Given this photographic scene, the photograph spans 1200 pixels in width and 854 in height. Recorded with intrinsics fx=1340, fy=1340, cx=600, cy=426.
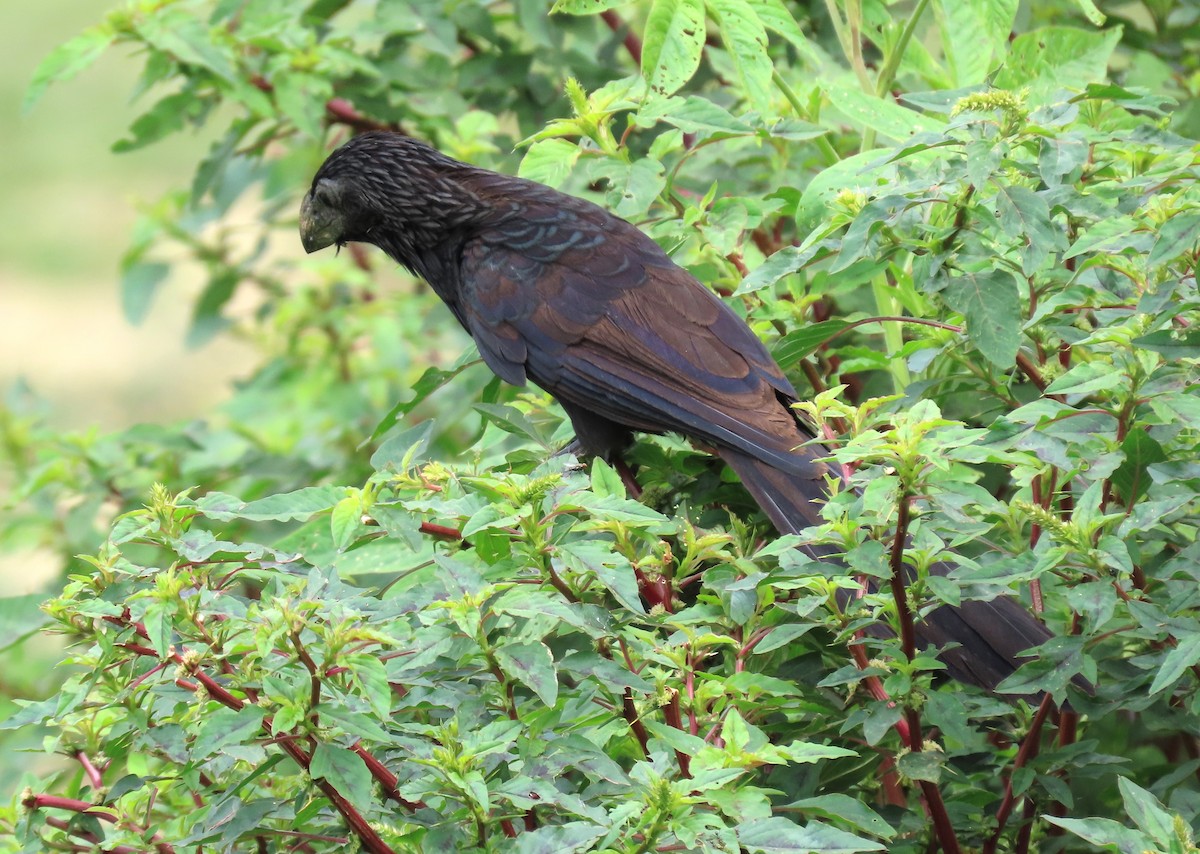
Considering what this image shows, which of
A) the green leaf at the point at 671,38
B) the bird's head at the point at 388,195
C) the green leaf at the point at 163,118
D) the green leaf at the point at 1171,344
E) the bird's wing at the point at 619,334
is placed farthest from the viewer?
the green leaf at the point at 163,118

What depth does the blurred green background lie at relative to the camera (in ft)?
30.2

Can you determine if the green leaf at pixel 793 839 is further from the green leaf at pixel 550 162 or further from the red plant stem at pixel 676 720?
the green leaf at pixel 550 162

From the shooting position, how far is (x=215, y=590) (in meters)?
1.71

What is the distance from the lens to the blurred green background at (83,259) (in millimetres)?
9195

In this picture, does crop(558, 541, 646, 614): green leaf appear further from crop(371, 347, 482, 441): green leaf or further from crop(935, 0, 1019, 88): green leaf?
crop(935, 0, 1019, 88): green leaf

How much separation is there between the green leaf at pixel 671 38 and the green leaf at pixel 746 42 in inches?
1.9

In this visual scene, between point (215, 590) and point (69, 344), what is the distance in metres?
8.68

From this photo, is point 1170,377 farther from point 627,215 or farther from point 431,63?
point 431,63

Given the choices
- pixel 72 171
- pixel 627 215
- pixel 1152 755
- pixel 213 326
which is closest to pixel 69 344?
pixel 72 171

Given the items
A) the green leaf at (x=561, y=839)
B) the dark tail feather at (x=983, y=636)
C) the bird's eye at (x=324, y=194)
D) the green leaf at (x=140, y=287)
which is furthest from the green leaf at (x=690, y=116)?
the green leaf at (x=140, y=287)

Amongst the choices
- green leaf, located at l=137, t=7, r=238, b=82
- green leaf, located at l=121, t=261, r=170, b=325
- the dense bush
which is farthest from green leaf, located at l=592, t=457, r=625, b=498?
green leaf, located at l=121, t=261, r=170, b=325

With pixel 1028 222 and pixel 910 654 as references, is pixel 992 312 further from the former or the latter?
pixel 910 654

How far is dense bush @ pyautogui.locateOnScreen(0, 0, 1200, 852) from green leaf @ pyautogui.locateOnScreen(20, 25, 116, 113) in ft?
4.96

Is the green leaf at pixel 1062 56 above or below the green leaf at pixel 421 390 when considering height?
above
